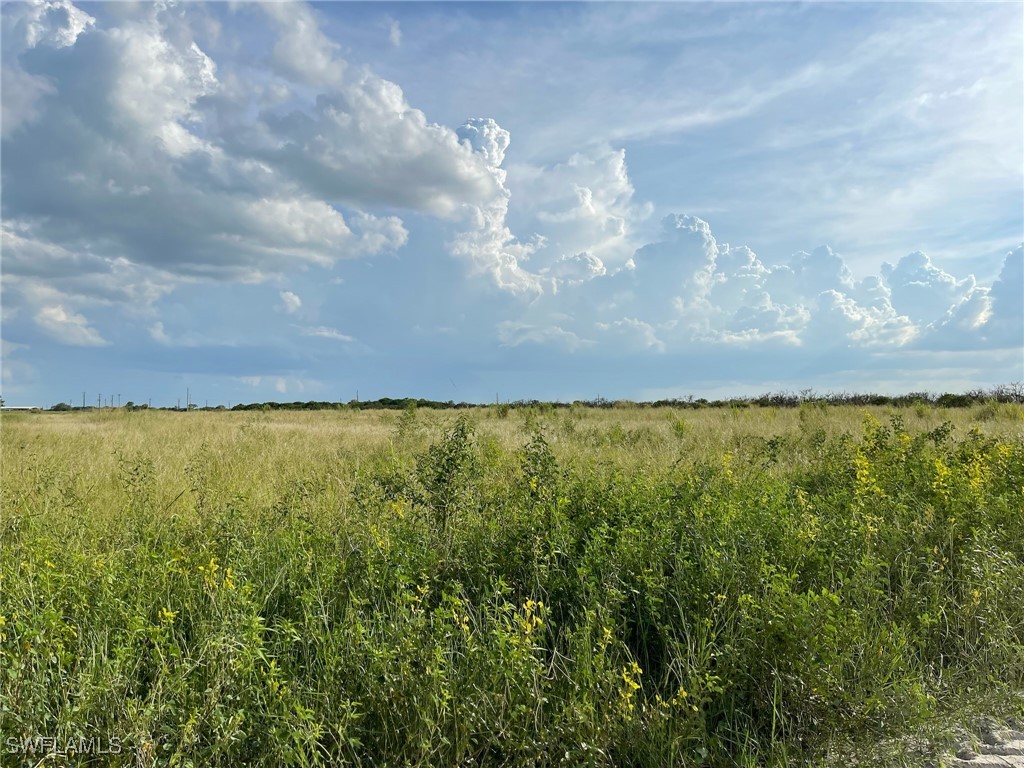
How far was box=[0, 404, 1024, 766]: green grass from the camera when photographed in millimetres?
3002

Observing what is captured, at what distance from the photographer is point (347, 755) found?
3.07m

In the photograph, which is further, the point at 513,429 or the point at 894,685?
the point at 513,429

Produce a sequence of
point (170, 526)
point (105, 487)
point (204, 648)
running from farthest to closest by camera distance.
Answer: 1. point (105, 487)
2. point (170, 526)
3. point (204, 648)

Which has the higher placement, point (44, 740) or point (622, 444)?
point (622, 444)

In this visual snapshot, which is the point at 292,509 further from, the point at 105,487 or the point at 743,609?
the point at 743,609

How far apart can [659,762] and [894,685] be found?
128 cm

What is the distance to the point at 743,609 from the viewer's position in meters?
3.60

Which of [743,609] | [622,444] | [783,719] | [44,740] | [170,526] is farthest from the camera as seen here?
[622,444]

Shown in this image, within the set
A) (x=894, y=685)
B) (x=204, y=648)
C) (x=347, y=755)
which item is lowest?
(x=347, y=755)

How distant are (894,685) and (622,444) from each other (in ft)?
31.5

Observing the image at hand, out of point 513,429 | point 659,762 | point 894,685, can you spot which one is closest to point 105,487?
point 659,762

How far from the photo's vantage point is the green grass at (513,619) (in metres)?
3.00

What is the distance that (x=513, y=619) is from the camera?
11.0 ft

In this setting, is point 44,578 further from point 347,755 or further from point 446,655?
point 446,655
